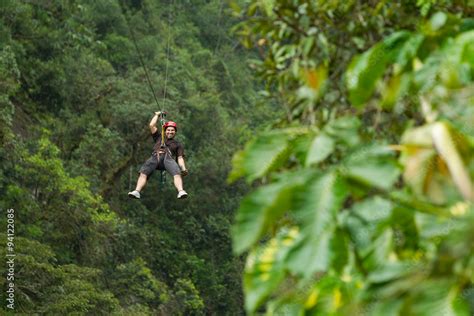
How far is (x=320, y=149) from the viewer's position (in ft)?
3.17

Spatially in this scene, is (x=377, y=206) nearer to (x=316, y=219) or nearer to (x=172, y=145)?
(x=316, y=219)

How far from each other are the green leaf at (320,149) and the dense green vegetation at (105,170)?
454 inches

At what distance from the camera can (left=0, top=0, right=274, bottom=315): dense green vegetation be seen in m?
14.0

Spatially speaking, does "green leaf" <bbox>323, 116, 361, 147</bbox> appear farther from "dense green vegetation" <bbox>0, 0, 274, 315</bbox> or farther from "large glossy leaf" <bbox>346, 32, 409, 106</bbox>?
"dense green vegetation" <bbox>0, 0, 274, 315</bbox>

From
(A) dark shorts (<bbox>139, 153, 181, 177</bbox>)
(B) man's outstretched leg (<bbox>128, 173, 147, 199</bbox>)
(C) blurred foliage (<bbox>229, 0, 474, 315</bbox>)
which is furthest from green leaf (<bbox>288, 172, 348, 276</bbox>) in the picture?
(B) man's outstretched leg (<bbox>128, 173, 147, 199</bbox>)

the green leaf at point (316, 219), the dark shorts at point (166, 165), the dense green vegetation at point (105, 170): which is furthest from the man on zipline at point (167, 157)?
the green leaf at point (316, 219)

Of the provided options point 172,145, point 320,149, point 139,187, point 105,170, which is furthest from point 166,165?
point 105,170

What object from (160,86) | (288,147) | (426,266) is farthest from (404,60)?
(160,86)

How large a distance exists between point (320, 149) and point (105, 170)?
17.6 meters

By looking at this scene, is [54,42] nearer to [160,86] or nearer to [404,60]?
[160,86]

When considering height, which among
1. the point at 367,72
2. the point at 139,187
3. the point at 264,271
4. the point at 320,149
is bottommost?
the point at 264,271

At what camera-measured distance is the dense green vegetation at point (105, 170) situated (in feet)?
45.8

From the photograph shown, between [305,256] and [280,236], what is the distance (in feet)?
0.63

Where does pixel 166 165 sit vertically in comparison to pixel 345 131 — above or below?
above
